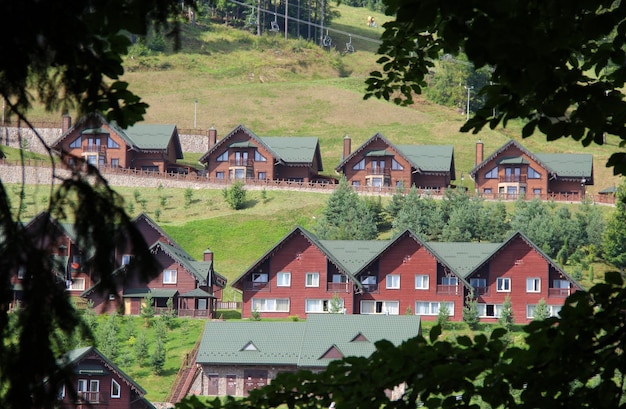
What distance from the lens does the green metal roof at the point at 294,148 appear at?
9706cm

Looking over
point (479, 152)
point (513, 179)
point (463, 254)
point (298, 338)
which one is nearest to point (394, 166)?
point (479, 152)

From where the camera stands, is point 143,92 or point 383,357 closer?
point 383,357

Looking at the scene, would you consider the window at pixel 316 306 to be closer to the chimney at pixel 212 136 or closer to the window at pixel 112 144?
the window at pixel 112 144

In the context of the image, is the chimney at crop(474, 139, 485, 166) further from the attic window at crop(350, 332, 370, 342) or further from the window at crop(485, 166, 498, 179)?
the attic window at crop(350, 332, 370, 342)

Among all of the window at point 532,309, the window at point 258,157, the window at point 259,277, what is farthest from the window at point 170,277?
the window at point 258,157

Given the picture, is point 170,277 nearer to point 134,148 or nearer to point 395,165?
point 134,148

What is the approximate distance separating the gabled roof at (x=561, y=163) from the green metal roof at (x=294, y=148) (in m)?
13.5

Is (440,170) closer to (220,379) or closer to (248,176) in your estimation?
(248,176)

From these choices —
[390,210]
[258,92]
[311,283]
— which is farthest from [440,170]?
[258,92]

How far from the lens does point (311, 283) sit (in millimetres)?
69188

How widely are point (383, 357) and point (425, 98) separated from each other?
122m

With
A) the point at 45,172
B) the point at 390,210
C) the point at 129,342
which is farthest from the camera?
the point at 45,172

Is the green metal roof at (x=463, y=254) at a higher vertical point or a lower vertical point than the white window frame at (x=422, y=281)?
higher

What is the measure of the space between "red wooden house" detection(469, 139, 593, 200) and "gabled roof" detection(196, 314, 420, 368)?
37483 mm
